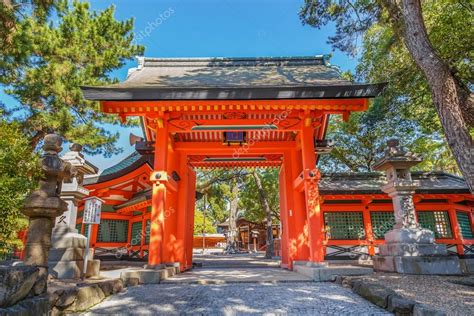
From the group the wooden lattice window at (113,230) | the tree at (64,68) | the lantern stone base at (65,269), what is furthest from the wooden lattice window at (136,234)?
the lantern stone base at (65,269)

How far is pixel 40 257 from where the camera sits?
137 inches

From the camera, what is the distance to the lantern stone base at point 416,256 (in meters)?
5.62

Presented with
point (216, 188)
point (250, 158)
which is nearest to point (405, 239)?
point (250, 158)

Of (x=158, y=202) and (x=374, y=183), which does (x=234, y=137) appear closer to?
A: (x=158, y=202)

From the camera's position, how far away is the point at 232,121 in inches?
270

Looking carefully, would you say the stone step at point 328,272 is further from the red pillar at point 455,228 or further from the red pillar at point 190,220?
the red pillar at point 455,228

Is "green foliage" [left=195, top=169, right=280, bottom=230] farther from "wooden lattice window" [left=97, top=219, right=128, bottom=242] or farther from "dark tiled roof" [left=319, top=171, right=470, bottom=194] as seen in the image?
"wooden lattice window" [left=97, top=219, right=128, bottom=242]

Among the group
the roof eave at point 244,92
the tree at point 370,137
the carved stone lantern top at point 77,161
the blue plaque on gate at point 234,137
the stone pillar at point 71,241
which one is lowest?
the stone pillar at point 71,241

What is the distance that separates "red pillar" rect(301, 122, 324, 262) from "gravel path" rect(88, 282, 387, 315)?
3.10 feet

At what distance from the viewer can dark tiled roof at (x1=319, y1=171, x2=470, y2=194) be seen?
32.6ft

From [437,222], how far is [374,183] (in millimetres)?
2781

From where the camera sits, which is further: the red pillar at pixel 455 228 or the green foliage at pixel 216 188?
the green foliage at pixel 216 188

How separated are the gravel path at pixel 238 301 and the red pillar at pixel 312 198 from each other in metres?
0.94

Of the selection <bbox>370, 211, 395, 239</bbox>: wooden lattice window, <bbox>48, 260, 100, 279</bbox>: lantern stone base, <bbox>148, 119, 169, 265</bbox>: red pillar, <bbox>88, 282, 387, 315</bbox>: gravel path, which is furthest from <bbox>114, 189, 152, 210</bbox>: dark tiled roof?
<bbox>370, 211, 395, 239</bbox>: wooden lattice window
